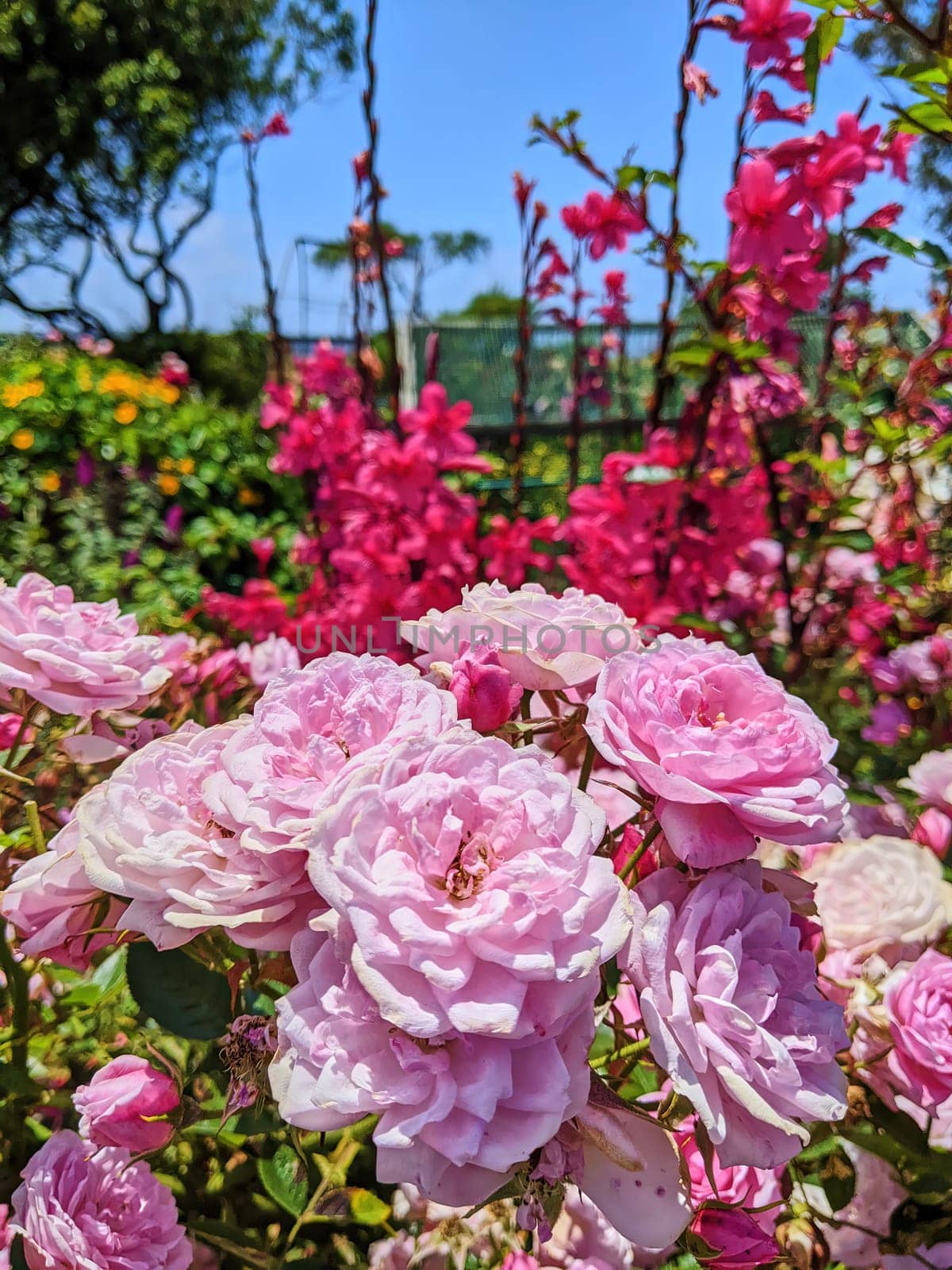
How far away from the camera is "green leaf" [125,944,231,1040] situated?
45cm

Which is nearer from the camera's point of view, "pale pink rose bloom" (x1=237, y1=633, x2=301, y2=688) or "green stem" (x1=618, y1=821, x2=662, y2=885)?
"green stem" (x1=618, y1=821, x2=662, y2=885)

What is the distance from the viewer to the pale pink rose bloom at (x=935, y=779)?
80 centimetres

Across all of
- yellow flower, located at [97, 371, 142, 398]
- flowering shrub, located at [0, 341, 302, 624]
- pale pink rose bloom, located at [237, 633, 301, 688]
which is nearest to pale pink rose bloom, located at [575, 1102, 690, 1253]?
pale pink rose bloom, located at [237, 633, 301, 688]

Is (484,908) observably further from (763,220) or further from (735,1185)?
(763,220)

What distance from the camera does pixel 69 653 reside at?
57cm

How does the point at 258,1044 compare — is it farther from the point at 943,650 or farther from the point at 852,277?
the point at 852,277

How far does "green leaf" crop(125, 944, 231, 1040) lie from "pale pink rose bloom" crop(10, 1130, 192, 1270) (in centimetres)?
13

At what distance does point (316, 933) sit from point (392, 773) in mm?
92

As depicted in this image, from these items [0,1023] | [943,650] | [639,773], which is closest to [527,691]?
[639,773]

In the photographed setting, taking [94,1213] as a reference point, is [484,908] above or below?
above

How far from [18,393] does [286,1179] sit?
12.5 feet

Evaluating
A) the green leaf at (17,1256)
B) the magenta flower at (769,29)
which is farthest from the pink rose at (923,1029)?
the magenta flower at (769,29)

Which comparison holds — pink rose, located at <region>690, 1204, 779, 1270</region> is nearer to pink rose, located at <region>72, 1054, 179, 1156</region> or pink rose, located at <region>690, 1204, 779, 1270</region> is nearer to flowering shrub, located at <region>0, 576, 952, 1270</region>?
flowering shrub, located at <region>0, 576, 952, 1270</region>

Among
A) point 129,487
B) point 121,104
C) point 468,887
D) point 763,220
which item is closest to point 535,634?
point 468,887
